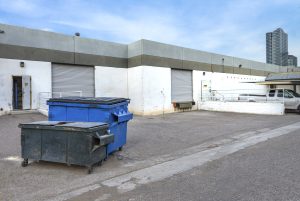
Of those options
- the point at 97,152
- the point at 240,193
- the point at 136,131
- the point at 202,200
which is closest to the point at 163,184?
the point at 202,200

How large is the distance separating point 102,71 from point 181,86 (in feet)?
21.4

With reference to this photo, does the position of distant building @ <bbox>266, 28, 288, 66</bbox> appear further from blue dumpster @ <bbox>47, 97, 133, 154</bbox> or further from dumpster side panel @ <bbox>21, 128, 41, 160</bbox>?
dumpster side panel @ <bbox>21, 128, 41, 160</bbox>

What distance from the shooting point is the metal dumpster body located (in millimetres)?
5016

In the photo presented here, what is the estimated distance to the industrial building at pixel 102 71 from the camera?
45.2 ft

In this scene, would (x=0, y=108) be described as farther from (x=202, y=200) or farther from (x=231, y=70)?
(x=231, y=70)

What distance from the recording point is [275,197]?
3.66 meters

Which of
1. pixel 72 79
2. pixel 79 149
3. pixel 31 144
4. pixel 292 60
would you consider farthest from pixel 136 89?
pixel 292 60

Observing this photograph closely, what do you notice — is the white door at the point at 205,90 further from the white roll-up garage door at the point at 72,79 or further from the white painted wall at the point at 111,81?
the white roll-up garage door at the point at 72,79

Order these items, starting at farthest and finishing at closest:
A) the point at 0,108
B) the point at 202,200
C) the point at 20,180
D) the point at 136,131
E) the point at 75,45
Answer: the point at 75,45 < the point at 0,108 < the point at 136,131 < the point at 20,180 < the point at 202,200

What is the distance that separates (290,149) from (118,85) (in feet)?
43.3

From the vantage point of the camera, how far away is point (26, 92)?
14008 millimetres

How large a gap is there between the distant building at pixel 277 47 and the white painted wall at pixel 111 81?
31.2 meters

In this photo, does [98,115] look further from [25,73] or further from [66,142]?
[25,73]

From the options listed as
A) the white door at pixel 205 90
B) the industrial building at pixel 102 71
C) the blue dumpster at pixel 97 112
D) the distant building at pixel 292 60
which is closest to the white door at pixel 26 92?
the industrial building at pixel 102 71
